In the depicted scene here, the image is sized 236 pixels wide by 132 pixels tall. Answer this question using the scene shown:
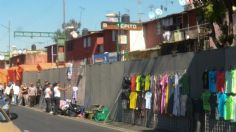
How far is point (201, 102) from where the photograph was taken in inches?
735

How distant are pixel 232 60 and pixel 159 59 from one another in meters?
5.77

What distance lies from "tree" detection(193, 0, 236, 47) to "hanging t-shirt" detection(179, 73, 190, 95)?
1504mm

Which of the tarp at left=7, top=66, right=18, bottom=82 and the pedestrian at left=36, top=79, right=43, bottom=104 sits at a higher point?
the tarp at left=7, top=66, right=18, bottom=82

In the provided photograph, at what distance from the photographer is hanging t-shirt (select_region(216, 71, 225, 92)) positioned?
17.4 meters

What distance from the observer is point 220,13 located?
61.4ft

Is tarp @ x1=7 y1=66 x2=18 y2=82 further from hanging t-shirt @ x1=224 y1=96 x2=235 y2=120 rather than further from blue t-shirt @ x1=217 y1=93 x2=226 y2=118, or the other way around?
hanging t-shirt @ x1=224 y1=96 x2=235 y2=120

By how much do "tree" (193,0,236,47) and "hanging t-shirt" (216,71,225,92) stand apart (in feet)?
7.01

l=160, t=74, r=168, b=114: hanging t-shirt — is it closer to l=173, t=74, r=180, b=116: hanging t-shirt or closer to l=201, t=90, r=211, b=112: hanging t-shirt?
l=173, t=74, r=180, b=116: hanging t-shirt

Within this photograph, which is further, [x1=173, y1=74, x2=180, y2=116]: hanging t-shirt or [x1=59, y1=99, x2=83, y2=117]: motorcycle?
[x1=59, y1=99, x2=83, y2=117]: motorcycle

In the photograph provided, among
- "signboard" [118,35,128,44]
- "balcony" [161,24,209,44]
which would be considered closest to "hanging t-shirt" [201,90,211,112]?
"balcony" [161,24,209,44]

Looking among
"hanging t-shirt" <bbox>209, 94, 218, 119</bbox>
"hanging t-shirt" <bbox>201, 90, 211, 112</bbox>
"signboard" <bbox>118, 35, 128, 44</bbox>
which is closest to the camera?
"hanging t-shirt" <bbox>209, 94, 218, 119</bbox>

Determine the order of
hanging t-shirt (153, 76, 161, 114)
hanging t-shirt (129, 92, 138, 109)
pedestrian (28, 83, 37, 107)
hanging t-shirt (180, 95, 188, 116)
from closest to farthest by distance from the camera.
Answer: hanging t-shirt (180, 95, 188, 116) → hanging t-shirt (153, 76, 161, 114) → hanging t-shirt (129, 92, 138, 109) → pedestrian (28, 83, 37, 107)

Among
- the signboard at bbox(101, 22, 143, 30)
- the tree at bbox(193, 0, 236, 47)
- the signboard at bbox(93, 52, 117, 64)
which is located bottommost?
the signboard at bbox(93, 52, 117, 64)

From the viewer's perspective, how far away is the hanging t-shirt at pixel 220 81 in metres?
17.4
